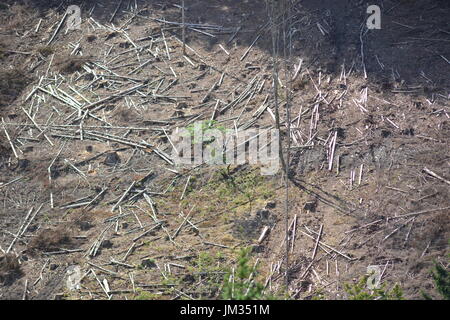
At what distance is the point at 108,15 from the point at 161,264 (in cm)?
496

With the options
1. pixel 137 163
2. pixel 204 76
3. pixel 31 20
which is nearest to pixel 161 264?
pixel 137 163

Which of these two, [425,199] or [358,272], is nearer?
[358,272]

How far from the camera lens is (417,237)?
752cm

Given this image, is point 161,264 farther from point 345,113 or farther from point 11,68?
point 11,68

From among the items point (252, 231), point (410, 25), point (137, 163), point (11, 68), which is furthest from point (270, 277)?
point (11, 68)

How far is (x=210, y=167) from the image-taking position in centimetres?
866

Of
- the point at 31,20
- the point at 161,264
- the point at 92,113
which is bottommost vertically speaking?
the point at 161,264

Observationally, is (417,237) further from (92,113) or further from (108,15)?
(108,15)

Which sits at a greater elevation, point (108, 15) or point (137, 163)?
point (108, 15)

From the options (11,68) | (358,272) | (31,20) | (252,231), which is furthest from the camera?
(31,20)

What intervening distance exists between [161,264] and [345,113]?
2.89m

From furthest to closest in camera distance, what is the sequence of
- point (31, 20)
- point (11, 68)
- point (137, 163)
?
point (31, 20) < point (11, 68) < point (137, 163)

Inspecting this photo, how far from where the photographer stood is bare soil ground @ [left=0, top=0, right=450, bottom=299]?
753 cm

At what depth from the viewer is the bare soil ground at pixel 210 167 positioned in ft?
24.7
